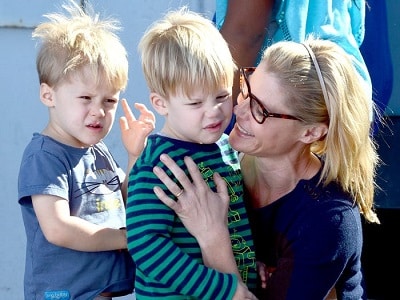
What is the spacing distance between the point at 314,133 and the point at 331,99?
0.15 metres

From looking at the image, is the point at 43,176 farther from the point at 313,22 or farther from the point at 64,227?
the point at 313,22

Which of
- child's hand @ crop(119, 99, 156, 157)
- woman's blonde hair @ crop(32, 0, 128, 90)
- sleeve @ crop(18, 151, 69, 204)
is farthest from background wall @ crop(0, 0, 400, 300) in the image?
sleeve @ crop(18, 151, 69, 204)

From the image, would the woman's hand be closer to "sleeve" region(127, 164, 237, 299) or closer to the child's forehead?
"sleeve" region(127, 164, 237, 299)

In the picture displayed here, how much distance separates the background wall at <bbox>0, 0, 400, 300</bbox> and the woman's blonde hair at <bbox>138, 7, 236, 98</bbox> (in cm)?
166

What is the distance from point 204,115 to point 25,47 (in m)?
1.86

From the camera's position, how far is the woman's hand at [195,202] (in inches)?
98.0

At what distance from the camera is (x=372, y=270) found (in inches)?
201

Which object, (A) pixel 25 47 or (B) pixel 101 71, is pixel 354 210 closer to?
(B) pixel 101 71

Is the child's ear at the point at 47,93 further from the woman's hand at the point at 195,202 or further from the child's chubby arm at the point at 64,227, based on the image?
the woman's hand at the point at 195,202

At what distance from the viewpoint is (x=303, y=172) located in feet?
8.97

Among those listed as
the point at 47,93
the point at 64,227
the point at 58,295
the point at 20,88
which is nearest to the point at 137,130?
the point at 47,93

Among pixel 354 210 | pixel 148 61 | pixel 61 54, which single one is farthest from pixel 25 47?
pixel 354 210

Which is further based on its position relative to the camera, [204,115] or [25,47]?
[25,47]

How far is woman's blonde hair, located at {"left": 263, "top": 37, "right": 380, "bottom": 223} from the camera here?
8.47 feet
